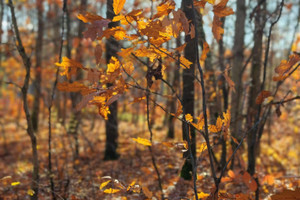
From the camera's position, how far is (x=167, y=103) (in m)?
6.21

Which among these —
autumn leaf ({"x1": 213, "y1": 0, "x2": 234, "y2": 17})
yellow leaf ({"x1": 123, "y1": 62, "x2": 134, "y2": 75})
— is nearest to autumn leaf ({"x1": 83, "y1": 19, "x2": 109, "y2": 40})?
yellow leaf ({"x1": 123, "y1": 62, "x2": 134, "y2": 75})

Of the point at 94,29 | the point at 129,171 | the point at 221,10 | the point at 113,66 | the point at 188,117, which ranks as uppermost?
the point at 221,10

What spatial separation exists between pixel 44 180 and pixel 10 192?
79 cm

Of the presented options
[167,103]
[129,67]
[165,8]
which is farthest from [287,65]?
[167,103]

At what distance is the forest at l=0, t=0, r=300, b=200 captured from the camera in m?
1.18

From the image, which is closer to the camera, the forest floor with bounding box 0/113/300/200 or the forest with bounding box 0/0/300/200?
the forest with bounding box 0/0/300/200

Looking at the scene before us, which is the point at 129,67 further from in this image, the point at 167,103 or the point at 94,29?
the point at 167,103

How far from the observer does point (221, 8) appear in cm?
115

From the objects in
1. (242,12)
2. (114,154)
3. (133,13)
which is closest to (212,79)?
(242,12)

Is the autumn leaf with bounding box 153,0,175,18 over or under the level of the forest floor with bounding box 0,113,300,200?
over

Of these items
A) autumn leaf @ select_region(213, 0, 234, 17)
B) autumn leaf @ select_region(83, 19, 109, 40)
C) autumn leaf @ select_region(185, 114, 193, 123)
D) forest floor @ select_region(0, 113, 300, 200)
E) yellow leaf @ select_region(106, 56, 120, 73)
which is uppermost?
autumn leaf @ select_region(213, 0, 234, 17)

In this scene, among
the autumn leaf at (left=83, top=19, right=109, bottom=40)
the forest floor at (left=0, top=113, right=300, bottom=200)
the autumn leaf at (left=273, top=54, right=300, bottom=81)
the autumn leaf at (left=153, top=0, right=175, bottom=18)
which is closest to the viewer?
the autumn leaf at (left=83, top=19, right=109, bottom=40)

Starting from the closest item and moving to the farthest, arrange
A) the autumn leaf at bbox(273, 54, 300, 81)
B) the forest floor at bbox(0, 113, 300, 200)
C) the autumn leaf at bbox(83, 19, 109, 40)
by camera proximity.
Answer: the autumn leaf at bbox(83, 19, 109, 40), the autumn leaf at bbox(273, 54, 300, 81), the forest floor at bbox(0, 113, 300, 200)

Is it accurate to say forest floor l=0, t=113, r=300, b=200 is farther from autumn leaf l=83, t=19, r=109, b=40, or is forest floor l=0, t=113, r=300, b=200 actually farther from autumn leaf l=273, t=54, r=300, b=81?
autumn leaf l=83, t=19, r=109, b=40
